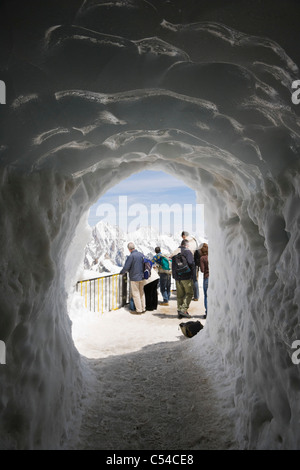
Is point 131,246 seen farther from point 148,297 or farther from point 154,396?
point 154,396

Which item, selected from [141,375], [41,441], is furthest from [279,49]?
[141,375]

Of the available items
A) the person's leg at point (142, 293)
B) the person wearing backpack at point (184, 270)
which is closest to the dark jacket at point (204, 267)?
the person wearing backpack at point (184, 270)

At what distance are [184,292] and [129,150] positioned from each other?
557 centimetres

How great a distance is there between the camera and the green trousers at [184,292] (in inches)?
330

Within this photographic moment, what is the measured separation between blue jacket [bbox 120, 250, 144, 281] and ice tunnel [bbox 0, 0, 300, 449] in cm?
473

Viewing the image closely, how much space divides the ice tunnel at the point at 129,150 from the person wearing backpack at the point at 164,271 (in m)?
5.55

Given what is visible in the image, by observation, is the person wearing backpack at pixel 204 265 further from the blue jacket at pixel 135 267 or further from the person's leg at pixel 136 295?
the person's leg at pixel 136 295

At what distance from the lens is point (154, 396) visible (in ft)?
14.9

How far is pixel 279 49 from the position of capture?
1.62 m

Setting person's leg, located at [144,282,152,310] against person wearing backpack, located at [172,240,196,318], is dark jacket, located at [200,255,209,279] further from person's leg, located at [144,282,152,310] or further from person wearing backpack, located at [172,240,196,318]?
person's leg, located at [144,282,152,310]

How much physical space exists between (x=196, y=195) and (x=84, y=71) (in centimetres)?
512

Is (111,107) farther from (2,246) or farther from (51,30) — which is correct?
(2,246)
